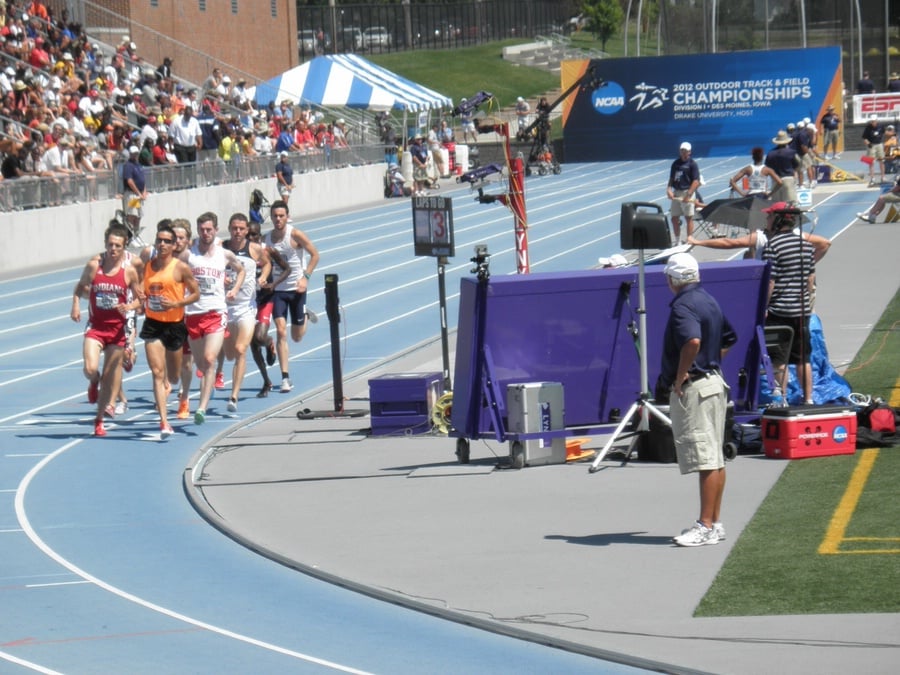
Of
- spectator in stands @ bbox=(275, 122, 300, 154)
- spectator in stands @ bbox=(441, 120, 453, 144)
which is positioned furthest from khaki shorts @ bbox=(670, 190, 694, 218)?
spectator in stands @ bbox=(441, 120, 453, 144)

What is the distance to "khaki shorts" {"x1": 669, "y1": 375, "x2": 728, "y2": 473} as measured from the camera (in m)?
9.88

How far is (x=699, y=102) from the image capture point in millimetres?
57969

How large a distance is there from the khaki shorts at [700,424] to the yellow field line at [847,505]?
0.80 m

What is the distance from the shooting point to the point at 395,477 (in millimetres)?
12898

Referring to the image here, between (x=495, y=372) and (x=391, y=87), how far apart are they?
126 ft

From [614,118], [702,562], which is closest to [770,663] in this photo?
[702,562]

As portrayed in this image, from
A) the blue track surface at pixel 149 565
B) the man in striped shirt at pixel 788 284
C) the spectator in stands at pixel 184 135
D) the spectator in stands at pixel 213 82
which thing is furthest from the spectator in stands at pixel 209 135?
the man in striped shirt at pixel 788 284

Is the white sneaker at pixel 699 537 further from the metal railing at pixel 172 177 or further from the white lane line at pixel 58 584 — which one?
the metal railing at pixel 172 177

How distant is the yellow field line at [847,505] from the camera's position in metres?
9.93

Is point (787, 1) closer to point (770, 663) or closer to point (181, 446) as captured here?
point (181, 446)

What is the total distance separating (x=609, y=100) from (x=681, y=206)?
30949mm

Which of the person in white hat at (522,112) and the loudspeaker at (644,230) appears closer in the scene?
the loudspeaker at (644,230)

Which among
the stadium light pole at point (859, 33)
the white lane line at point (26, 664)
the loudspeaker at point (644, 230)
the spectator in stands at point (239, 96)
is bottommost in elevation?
the white lane line at point (26, 664)

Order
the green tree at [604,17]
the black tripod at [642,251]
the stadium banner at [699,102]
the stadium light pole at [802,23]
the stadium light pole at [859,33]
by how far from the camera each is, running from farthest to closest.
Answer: the green tree at [604,17]
the stadium light pole at [859,33]
the stadium light pole at [802,23]
the stadium banner at [699,102]
the black tripod at [642,251]
